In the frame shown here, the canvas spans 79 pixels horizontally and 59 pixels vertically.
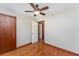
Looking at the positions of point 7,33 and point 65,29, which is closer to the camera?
point 7,33

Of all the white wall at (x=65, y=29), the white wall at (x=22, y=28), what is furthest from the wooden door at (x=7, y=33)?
the white wall at (x=65, y=29)

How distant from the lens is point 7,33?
3.04 meters

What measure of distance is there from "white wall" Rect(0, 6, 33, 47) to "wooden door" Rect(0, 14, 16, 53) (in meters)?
0.19

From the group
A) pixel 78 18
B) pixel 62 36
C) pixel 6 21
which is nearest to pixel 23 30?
pixel 6 21

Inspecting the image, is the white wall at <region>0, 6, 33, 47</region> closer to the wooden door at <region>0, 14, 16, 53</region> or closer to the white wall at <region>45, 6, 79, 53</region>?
the wooden door at <region>0, 14, 16, 53</region>

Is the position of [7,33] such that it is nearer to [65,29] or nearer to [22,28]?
[22,28]

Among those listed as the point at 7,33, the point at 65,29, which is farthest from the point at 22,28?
the point at 65,29

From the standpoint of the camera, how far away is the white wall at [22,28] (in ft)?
10.6

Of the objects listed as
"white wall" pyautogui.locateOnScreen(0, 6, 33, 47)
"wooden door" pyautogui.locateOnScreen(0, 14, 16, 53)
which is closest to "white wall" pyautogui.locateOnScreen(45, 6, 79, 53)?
"white wall" pyautogui.locateOnScreen(0, 6, 33, 47)

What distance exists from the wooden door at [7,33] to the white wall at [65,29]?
2072mm

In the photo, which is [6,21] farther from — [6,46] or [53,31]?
[53,31]

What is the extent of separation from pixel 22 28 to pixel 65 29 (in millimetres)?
2181

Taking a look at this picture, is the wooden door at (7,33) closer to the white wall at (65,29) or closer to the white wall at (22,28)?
the white wall at (22,28)

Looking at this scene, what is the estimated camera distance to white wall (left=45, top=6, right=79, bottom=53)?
2727 mm
